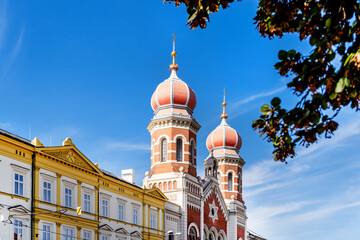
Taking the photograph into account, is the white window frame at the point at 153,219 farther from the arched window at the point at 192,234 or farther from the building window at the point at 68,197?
the building window at the point at 68,197

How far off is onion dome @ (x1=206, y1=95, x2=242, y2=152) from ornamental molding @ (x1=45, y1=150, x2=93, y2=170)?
30273mm

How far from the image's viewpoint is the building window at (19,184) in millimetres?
27614

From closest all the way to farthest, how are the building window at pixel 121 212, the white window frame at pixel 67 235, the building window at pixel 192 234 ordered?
the white window frame at pixel 67 235 < the building window at pixel 121 212 < the building window at pixel 192 234

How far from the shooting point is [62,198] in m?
31.0

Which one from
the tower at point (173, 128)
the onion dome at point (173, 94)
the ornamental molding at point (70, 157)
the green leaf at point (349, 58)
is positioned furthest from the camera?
the onion dome at point (173, 94)

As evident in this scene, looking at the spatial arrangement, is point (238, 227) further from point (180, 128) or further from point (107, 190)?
point (107, 190)

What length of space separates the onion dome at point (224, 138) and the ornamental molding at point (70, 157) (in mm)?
30273

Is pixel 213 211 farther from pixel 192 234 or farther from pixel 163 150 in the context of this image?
pixel 163 150

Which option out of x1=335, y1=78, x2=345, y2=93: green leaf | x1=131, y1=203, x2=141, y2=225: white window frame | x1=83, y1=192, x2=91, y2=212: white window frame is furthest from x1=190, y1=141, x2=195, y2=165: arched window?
x1=335, y1=78, x2=345, y2=93: green leaf

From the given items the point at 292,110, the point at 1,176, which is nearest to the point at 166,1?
the point at 292,110

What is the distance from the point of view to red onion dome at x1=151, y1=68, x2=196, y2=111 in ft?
164

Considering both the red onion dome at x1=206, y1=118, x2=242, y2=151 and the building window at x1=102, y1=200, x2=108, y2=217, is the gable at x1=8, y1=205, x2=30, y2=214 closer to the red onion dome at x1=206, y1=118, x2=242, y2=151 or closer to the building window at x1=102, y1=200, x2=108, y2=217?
the building window at x1=102, y1=200, x2=108, y2=217

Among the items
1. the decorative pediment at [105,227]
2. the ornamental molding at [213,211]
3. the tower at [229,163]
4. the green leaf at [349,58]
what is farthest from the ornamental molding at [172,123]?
the green leaf at [349,58]

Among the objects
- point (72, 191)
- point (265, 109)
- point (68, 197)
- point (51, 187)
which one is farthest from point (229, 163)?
point (265, 109)
